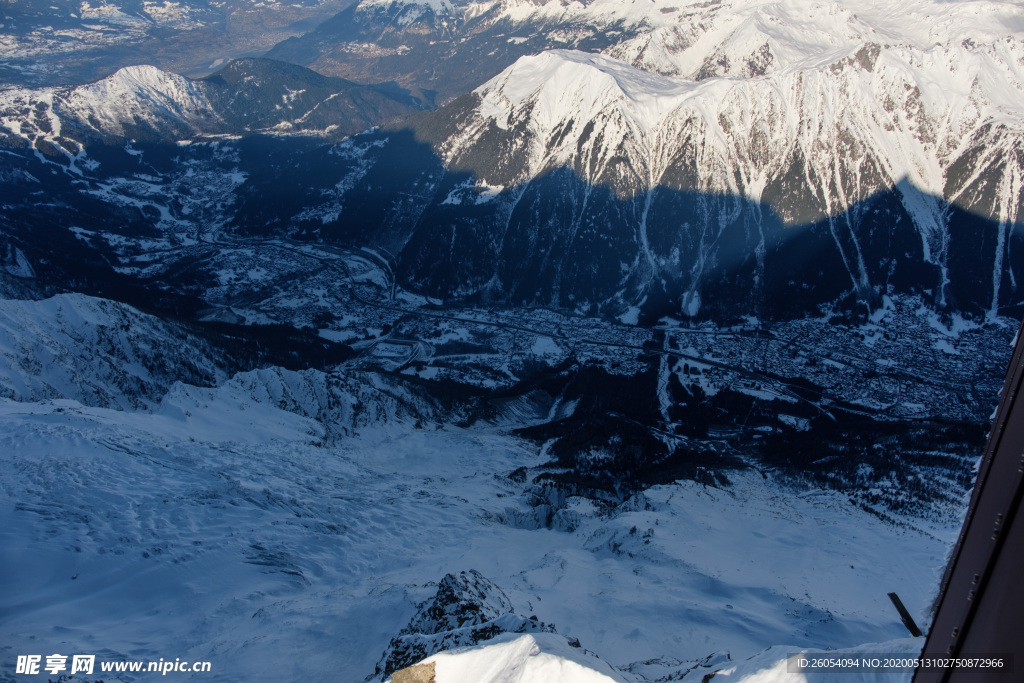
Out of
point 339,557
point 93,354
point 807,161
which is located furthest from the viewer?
point 807,161

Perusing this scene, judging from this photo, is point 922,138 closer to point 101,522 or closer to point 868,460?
point 868,460

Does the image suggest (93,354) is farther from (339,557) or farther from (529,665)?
(529,665)

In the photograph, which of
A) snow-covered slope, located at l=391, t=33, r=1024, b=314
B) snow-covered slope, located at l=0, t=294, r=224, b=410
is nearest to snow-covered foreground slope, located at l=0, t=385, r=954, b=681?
snow-covered slope, located at l=0, t=294, r=224, b=410

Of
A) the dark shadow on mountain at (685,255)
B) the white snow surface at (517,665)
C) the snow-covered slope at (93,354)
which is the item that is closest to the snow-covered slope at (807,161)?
the dark shadow on mountain at (685,255)

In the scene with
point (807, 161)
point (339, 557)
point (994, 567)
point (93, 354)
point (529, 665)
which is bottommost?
point (93, 354)

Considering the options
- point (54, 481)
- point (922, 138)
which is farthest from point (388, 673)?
point (922, 138)

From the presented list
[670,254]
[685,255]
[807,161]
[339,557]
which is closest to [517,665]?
[339,557]

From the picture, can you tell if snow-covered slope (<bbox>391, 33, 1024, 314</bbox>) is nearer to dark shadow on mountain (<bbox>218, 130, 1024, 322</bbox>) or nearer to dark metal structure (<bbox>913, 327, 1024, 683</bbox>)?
dark shadow on mountain (<bbox>218, 130, 1024, 322</bbox>)
